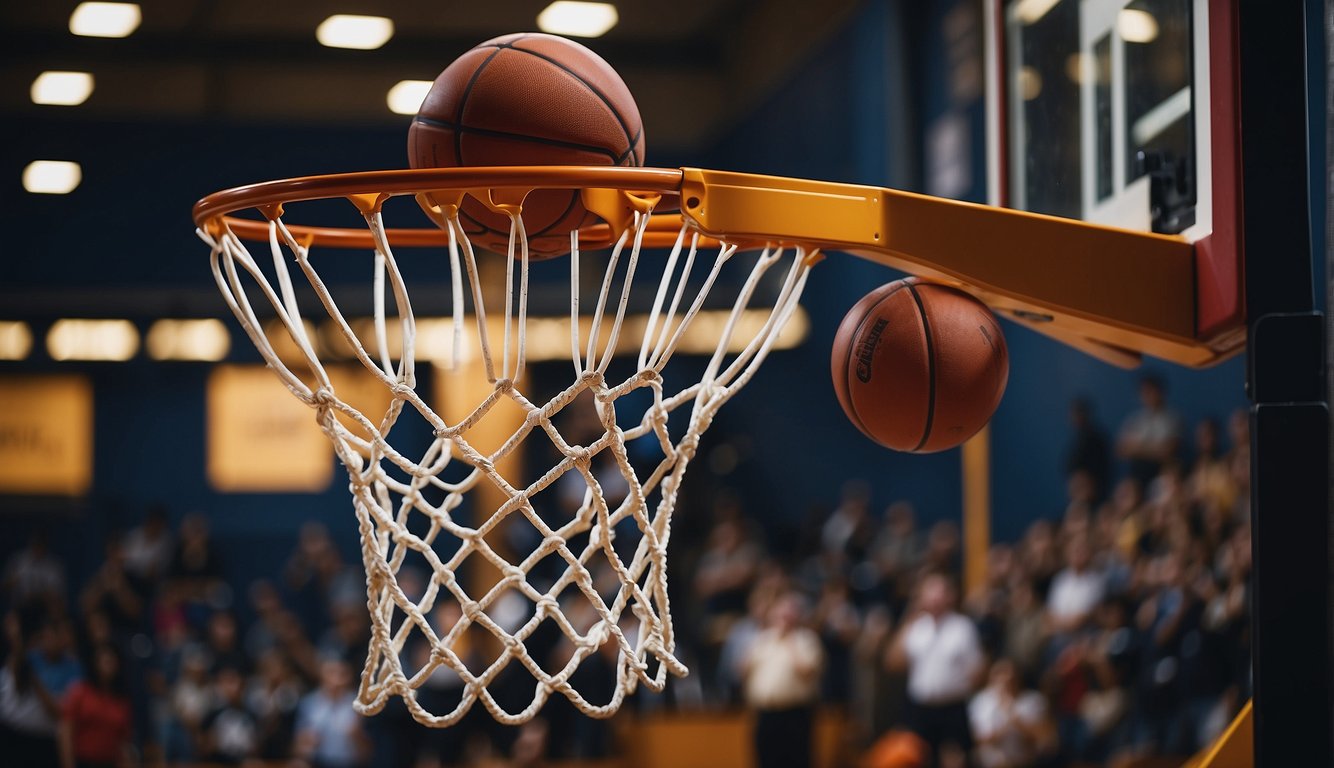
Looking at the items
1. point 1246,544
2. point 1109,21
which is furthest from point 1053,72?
point 1246,544

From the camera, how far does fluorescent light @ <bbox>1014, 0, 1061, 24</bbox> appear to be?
2.76m

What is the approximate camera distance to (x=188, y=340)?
40.0 feet

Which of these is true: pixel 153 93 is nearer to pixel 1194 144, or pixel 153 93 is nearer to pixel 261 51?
pixel 261 51

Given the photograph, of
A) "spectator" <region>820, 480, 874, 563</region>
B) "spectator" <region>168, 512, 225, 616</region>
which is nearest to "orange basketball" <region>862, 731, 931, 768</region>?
"spectator" <region>820, 480, 874, 563</region>

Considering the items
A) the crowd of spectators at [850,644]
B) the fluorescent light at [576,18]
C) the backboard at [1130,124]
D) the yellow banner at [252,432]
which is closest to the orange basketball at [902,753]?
the crowd of spectators at [850,644]

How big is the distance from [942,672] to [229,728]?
412 centimetres

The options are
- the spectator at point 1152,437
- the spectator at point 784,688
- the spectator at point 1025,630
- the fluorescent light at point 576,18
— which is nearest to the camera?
the spectator at point 1025,630

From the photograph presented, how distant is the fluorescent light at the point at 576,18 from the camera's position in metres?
10.9

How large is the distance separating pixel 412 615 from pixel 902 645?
230 inches

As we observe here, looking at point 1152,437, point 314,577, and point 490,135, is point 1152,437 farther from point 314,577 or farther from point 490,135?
point 314,577

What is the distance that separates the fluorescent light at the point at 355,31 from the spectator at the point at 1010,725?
23.3 feet

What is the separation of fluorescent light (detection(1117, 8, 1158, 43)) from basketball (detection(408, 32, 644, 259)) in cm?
87

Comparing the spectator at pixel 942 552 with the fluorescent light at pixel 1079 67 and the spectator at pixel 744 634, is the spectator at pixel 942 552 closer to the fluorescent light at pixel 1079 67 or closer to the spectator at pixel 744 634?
the spectator at pixel 744 634

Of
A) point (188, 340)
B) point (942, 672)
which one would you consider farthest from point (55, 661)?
point (188, 340)
